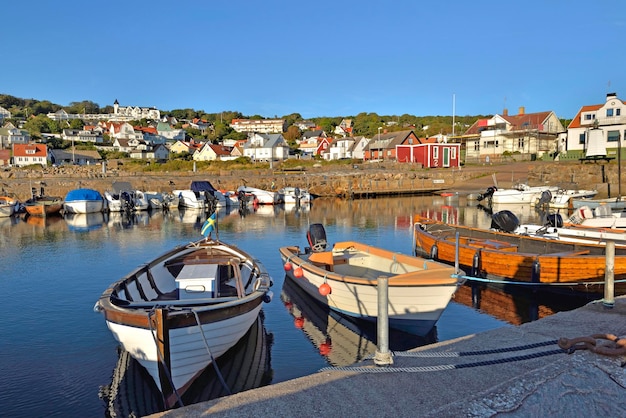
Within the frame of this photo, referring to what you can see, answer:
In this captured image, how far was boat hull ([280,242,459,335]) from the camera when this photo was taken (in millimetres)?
9617

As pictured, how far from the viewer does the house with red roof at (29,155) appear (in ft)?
265

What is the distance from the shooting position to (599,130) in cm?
4950

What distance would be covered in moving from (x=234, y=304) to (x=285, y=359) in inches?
95.9

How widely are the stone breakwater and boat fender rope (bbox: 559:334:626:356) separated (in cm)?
4542

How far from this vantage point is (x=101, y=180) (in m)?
54.1

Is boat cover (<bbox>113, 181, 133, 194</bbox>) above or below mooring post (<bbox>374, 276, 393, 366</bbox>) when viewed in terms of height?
above

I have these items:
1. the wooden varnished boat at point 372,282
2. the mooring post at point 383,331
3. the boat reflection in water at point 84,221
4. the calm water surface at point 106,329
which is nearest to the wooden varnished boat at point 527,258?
the calm water surface at point 106,329

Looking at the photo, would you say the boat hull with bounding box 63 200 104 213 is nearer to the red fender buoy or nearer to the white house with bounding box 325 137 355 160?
the red fender buoy

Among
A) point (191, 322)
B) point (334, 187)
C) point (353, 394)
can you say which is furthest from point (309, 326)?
point (334, 187)

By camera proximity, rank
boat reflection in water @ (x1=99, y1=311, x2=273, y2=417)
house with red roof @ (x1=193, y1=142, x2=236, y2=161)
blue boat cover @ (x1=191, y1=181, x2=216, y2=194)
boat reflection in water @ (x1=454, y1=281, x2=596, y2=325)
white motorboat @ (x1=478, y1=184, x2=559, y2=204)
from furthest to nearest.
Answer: house with red roof @ (x1=193, y1=142, x2=236, y2=161), blue boat cover @ (x1=191, y1=181, x2=216, y2=194), white motorboat @ (x1=478, y1=184, x2=559, y2=204), boat reflection in water @ (x1=454, y1=281, x2=596, y2=325), boat reflection in water @ (x1=99, y1=311, x2=273, y2=417)

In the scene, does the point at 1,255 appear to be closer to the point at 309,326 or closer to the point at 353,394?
the point at 309,326

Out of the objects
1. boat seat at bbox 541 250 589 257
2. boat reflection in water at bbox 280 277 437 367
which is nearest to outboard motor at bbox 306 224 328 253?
boat reflection in water at bbox 280 277 437 367

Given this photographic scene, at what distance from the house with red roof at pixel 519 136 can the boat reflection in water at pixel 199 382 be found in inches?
2430

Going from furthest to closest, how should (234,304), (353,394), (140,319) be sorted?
(234,304)
(140,319)
(353,394)
